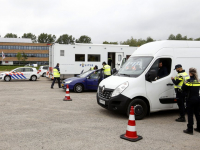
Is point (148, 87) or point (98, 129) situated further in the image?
point (148, 87)

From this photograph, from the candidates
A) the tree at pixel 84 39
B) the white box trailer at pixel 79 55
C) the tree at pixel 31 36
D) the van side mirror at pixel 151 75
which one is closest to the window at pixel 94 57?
the white box trailer at pixel 79 55

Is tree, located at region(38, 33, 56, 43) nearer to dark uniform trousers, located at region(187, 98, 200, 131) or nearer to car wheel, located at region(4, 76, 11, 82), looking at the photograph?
car wheel, located at region(4, 76, 11, 82)

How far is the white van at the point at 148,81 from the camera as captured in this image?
21.5ft

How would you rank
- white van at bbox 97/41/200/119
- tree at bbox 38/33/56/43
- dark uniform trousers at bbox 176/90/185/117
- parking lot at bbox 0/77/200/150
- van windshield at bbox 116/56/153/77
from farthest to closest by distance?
1. tree at bbox 38/33/56/43
2. van windshield at bbox 116/56/153/77
3. white van at bbox 97/41/200/119
4. dark uniform trousers at bbox 176/90/185/117
5. parking lot at bbox 0/77/200/150

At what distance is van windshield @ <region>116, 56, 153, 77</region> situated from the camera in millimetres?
6984

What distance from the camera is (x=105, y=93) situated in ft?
22.9

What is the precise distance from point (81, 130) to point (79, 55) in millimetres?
13388

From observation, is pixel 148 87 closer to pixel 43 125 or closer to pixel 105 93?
pixel 105 93

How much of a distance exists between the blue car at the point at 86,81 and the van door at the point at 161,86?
5982mm

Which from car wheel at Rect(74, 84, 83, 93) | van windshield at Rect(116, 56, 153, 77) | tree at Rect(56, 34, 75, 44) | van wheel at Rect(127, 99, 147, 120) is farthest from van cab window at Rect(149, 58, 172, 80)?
tree at Rect(56, 34, 75, 44)

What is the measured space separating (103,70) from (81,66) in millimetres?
5988

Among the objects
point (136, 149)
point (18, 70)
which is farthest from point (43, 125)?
point (18, 70)

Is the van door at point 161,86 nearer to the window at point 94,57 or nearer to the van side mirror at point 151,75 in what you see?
the van side mirror at point 151,75

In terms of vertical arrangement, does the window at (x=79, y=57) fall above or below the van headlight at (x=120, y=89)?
above
